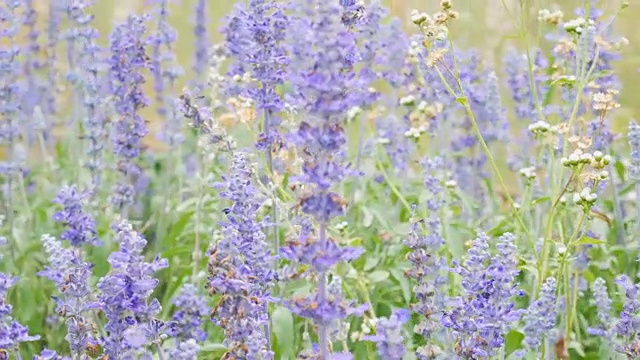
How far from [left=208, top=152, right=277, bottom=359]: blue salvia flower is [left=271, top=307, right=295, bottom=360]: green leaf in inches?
34.8

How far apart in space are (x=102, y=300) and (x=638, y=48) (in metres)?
5.70

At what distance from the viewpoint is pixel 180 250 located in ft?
14.5

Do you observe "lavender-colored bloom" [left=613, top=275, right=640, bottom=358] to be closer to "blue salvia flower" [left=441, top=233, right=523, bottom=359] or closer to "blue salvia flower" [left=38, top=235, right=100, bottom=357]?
"blue salvia flower" [left=441, top=233, right=523, bottom=359]

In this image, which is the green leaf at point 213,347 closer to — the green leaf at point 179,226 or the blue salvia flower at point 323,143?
the blue salvia flower at point 323,143

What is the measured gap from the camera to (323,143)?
208 cm

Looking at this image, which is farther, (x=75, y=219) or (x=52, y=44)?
(x=52, y=44)

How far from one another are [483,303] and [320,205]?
697 mm

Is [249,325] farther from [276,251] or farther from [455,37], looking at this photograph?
[455,37]

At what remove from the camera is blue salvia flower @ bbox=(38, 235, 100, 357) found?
2562 mm

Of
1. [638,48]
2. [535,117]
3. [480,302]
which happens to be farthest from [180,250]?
[638,48]

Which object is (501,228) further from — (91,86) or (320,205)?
(320,205)

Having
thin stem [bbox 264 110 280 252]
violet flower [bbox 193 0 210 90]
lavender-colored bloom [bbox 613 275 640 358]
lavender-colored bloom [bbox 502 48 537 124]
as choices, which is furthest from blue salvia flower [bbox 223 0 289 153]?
violet flower [bbox 193 0 210 90]

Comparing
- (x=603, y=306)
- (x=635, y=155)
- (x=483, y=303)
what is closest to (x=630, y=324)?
(x=603, y=306)

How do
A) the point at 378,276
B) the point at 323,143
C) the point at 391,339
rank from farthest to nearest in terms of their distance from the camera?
the point at 378,276, the point at 391,339, the point at 323,143
